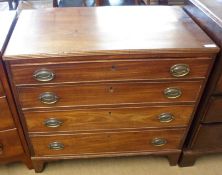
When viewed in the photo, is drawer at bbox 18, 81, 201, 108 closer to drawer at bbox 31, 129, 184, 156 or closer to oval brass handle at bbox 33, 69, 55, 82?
oval brass handle at bbox 33, 69, 55, 82

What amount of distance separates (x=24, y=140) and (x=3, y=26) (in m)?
0.54

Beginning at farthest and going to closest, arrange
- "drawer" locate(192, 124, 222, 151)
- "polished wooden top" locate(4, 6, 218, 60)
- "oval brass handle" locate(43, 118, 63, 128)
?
"drawer" locate(192, 124, 222, 151), "oval brass handle" locate(43, 118, 63, 128), "polished wooden top" locate(4, 6, 218, 60)

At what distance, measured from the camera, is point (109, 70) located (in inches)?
37.9

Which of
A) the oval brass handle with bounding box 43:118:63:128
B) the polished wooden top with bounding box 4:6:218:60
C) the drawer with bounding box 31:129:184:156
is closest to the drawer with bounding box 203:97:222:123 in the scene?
the drawer with bounding box 31:129:184:156

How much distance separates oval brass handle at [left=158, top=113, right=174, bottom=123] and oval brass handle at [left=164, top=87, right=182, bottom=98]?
0.39 ft

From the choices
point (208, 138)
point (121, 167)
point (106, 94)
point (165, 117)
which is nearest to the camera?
point (106, 94)

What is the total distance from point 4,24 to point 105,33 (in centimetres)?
44

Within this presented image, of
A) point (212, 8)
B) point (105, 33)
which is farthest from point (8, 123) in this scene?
point (212, 8)

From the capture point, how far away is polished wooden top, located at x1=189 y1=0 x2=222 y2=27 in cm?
102

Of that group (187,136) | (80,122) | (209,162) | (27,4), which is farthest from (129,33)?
(27,4)

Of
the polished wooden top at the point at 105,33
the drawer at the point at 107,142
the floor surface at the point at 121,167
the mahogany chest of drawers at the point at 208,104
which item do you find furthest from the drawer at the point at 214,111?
the floor surface at the point at 121,167

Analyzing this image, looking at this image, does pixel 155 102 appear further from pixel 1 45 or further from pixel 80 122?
pixel 1 45

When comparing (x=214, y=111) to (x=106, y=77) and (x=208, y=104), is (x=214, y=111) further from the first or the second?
(x=106, y=77)

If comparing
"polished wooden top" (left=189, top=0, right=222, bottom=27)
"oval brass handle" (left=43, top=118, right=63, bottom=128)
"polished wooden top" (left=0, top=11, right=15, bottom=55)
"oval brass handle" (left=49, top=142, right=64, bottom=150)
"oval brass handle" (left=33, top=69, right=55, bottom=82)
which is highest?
"polished wooden top" (left=189, top=0, right=222, bottom=27)
